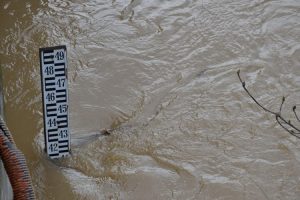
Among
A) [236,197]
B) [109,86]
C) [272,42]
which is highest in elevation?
[272,42]

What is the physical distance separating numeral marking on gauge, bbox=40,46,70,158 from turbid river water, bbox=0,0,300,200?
111 mm

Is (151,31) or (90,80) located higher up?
(151,31)

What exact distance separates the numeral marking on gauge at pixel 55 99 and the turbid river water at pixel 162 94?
11 centimetres

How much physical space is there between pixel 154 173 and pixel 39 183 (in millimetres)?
638

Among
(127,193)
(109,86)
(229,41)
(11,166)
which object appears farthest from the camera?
(229,41)

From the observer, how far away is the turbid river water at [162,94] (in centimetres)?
298

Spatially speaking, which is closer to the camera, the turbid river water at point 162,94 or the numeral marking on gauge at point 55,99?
the numeral marking on gauge at point 55,99

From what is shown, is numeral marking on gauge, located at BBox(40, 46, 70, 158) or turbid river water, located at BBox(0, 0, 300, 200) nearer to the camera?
numeral marking on gauge, located at BBox(40, 46, 70, 158)

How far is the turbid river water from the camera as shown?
2.98 meters

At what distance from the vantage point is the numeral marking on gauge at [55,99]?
272 centimetres

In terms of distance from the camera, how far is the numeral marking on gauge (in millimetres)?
2723

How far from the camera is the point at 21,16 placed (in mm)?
4285

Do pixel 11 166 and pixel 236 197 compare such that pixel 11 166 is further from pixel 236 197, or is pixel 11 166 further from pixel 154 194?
pixel 236 197

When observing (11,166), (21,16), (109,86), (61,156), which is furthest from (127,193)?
(21,16)
